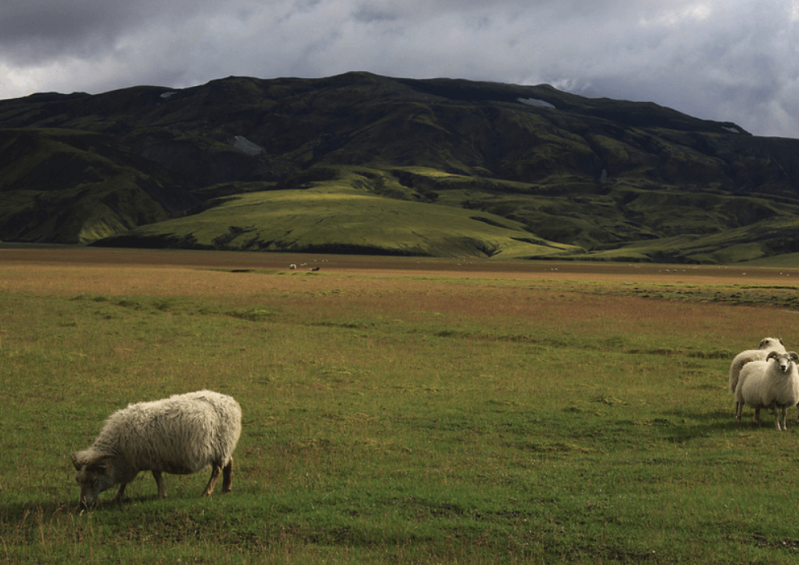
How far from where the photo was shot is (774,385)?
19828 millimetres

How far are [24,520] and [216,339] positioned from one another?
25.8 metres

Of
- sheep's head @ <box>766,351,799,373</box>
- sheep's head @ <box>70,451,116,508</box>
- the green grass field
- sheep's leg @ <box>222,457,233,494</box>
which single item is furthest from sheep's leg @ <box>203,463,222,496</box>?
sheep's head @ <box>766,351,799,373</box>

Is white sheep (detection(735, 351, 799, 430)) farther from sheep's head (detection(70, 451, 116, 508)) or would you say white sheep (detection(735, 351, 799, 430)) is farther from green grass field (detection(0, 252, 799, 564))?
sheep's head (detection(70, 451, 116, 508))

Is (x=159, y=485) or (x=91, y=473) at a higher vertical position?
(x=91, y=473)

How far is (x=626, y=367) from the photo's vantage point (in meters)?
32.0

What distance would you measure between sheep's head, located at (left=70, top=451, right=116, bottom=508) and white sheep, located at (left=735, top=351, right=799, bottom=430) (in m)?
18.9

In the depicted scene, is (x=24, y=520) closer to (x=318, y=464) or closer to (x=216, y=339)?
(x=318, y=464)

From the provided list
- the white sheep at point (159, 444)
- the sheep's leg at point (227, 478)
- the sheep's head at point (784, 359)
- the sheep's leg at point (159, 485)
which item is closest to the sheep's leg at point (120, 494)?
the white sheep at point (159, 444)

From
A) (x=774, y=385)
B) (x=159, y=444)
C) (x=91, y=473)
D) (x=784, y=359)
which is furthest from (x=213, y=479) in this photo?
(x=774, y=385)

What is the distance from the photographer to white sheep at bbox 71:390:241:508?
1282 centimetres

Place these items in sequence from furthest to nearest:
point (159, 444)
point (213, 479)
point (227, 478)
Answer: point (227, 478), point (213, 479), point (159, 444)

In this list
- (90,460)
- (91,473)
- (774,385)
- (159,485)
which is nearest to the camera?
(90,460)

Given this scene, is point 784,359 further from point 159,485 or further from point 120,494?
point 120,494

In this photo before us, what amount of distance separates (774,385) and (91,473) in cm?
1956
